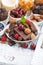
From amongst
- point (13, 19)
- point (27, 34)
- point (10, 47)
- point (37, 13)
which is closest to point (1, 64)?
point (10, 47)

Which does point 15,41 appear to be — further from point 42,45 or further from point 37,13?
point 37,13

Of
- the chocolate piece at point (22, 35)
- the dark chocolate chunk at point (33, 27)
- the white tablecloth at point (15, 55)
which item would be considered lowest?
the white tablecloth at point (15, 55)

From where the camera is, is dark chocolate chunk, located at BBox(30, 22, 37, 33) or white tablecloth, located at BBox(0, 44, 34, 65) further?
dark chocolate chunk, located at BBox(30, 22, 37, 33)

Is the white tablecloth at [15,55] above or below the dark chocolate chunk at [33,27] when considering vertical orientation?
below

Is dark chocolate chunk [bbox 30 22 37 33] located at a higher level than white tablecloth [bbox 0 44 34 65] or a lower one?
higher

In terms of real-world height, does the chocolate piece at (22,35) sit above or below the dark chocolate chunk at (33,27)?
below

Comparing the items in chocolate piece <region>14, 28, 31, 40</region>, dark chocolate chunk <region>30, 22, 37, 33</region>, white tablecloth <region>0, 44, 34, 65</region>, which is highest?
dark chocolate chunk <region>30, 22, 37, 33</region>

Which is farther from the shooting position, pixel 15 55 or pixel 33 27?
pixel 33 27

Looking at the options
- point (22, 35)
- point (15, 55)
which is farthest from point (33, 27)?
point (15, 55)

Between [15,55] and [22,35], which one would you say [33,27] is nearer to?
[22,35]

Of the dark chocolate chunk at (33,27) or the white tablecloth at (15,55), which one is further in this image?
the dark chocolate chunk at (33,27)

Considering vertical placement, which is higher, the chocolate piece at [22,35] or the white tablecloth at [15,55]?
the chocolate piece at [22,35]
